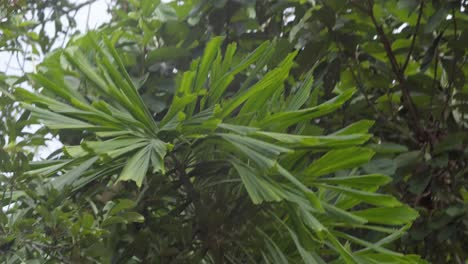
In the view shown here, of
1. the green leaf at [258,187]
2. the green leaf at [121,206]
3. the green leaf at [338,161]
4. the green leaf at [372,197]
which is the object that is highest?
the green leaf at [121,206]

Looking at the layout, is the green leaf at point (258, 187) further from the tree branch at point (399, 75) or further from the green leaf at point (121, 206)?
the tree branch at point (399, 75)

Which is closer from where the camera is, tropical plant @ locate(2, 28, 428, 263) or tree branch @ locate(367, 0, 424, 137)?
tropical plant @ locate(2, 28, 428, 263)

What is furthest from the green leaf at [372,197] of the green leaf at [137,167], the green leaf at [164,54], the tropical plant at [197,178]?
the green leaf at [164,54]

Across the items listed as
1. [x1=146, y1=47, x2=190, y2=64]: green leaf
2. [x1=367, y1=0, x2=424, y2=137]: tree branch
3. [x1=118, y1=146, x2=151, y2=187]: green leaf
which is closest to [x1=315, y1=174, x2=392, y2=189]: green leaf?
[x1=118, y1=146, x2=151, y2=187]: green leaf

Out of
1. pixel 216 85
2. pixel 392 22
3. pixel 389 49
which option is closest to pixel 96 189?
pixel 216 85

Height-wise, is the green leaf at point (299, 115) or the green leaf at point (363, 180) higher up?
the green leaf at point (299, 115)

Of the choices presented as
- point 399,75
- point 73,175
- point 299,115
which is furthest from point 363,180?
point 399,75

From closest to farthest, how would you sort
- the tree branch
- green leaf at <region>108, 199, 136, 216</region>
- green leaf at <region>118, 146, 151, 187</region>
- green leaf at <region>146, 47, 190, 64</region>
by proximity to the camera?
green leaf at <region>118, 146, 151, 187</region> → green leaf at <region>108, 199, 136, 216</region> → green leaf at <region>146, 47, 190, 64</region> → the tree branch

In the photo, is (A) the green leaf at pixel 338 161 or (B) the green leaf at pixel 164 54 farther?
(B) the green leaf at pixel 164 54

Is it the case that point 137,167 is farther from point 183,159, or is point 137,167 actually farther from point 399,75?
point 399,75

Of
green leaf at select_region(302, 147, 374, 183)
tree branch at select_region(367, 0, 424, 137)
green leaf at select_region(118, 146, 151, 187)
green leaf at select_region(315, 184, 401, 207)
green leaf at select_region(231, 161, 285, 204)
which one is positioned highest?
green leaf at select_region(118, 146, 151, 187)

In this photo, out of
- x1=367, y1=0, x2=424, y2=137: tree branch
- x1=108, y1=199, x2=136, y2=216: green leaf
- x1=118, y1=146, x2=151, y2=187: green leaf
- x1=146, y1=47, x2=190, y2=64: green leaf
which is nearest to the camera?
x1=118, y1=146, x2=151, y2=187: green leaf

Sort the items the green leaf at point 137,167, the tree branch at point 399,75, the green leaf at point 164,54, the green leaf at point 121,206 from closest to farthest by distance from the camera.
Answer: the green leaf at point 137,167 < the green leaf at point 121,206 < the green leaf at point 164,54 < the tree branch at point 399,75

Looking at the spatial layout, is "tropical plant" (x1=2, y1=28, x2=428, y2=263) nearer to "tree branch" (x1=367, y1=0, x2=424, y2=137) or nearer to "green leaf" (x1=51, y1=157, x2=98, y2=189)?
"green leaf" (x1=51, y1=157, x2=98, y2=189)
